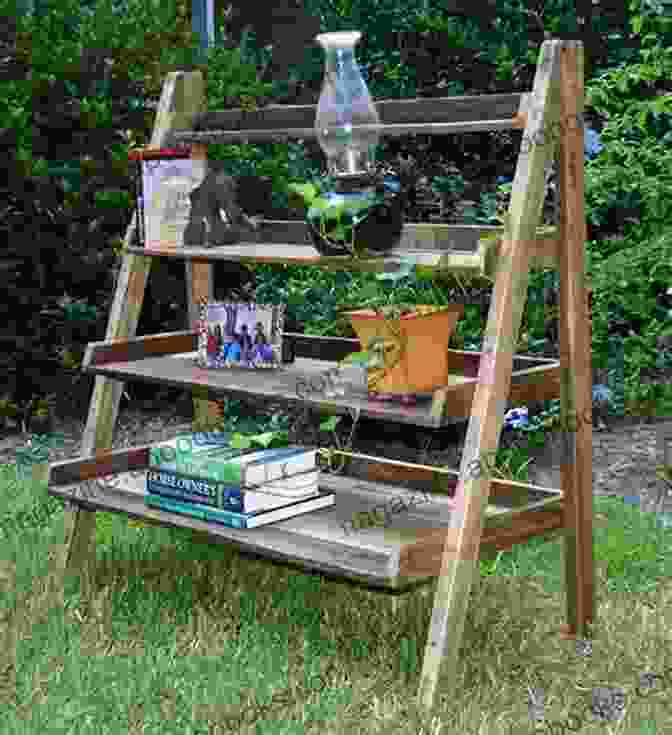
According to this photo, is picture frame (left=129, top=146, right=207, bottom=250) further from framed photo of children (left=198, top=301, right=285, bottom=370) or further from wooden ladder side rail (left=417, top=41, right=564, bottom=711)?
wooden ladder side rail (left=417, top=41, right=564, bottom=711)

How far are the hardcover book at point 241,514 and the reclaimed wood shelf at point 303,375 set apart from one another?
0.33 metres

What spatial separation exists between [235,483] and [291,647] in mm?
482

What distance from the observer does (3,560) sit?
15.0 ft

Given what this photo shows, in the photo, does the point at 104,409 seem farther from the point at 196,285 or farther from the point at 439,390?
the point at 439,390

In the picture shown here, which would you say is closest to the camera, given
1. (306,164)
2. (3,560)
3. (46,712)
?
(46,712)

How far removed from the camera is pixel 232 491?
150 inches

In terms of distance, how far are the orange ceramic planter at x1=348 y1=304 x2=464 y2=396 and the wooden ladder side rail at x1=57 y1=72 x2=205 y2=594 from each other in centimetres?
104

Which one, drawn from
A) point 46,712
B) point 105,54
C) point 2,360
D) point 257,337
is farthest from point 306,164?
point 46,712

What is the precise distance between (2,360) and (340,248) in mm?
3249

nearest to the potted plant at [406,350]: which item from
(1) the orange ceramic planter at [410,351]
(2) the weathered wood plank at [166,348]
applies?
(1) the orange ceramic planter at [410,351]

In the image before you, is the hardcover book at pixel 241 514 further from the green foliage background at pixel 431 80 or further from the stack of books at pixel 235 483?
the green foliage background at pixel 431 80

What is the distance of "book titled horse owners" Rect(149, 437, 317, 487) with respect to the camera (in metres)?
3.83

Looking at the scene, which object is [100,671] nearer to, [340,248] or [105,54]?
[340,248]

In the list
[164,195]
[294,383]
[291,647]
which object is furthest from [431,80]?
[291,647]
